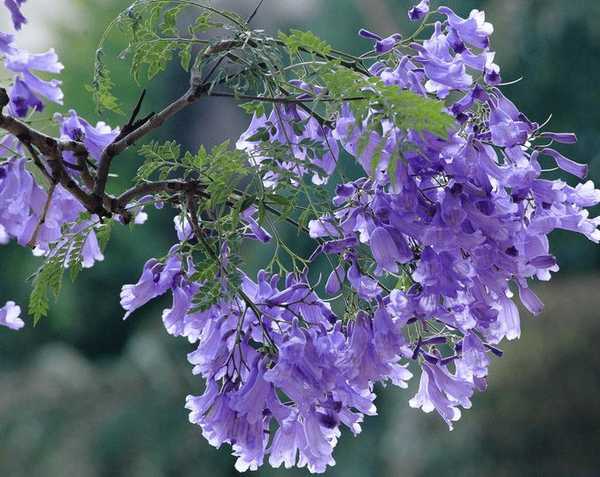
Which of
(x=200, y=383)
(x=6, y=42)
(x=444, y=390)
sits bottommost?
(x=200, y=383)

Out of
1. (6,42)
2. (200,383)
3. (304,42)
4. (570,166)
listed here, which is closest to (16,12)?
(6,42)

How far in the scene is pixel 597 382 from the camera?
2.07 m

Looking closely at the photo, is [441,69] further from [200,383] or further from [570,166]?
[200,383]

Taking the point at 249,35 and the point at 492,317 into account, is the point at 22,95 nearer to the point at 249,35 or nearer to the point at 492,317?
the point at 249,35

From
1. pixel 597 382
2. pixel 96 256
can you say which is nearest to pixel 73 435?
pixel 597 382

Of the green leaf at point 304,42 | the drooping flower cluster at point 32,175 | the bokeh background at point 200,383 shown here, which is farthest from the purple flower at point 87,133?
the bokeh background at point 200,383

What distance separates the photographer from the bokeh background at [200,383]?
203cm

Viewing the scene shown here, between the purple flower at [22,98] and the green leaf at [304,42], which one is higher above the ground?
the purple flower at [22,98]

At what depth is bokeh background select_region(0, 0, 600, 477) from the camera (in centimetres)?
203

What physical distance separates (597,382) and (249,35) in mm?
1753

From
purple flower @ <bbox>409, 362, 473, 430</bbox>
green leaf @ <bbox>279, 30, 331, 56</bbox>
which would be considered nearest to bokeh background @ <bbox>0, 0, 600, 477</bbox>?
purple flower @ <bbox>409, 362, 473, 430</bbox>

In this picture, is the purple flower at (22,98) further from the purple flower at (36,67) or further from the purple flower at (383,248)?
the purple flower at (383,248)

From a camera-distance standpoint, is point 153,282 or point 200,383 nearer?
point 153,282

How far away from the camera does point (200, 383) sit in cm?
296
